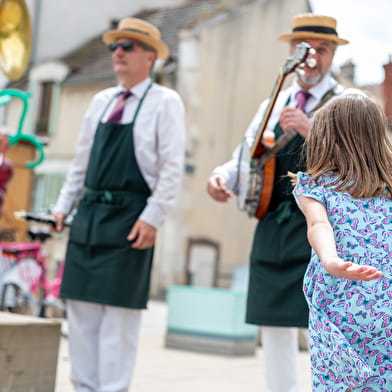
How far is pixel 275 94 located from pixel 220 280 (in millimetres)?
14946

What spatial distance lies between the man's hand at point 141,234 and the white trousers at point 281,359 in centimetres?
75

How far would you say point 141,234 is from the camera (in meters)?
3.88

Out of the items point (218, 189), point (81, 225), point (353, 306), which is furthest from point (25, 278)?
point (353, 306)

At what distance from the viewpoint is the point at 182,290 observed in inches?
295

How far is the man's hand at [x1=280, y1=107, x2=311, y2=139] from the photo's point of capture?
3.37m

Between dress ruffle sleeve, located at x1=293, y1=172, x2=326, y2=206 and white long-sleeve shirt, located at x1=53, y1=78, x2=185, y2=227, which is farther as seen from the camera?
white long-sleeve shirt, located at x1=53, y1=78, x2=185, y2=227

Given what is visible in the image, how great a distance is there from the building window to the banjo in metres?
18.0

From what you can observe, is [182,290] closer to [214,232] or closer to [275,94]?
[275,94]

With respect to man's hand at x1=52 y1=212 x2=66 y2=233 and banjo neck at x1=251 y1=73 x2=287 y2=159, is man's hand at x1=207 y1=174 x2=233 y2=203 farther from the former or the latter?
man's hand at x1=52 y1=212 x2=66 y2=233

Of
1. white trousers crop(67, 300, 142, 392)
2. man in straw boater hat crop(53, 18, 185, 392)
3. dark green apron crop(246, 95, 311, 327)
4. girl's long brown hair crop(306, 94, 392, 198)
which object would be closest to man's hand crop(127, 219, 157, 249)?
man in straw boater hat crop(53, 18, 185, 392)

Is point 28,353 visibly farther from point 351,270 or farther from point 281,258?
point 351,270

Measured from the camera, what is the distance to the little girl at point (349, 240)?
234 cm

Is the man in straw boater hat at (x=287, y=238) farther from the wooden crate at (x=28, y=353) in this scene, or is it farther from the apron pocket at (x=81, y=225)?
the wooden crate at (x=28, y=353)

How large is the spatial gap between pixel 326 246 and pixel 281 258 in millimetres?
1198
